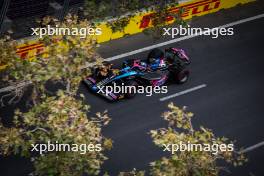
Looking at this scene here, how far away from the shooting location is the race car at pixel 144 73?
19.9 m

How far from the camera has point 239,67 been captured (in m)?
22.4

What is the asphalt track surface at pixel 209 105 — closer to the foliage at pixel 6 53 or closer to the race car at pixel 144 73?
the race car at pixel 144 73

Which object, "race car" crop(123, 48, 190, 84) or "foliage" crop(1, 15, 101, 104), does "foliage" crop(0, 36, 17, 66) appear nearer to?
"foliage" crop(1, 15, 101, 104)

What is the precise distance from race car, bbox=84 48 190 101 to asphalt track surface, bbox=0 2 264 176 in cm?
39

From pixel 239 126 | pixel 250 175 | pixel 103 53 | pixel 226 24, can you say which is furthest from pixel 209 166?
pixel 226 24

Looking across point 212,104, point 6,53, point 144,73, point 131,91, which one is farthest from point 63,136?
point 212,104

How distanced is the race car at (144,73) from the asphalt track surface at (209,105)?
0.39 meters

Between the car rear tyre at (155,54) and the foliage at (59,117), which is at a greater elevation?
the car rear tyre at (155,54)

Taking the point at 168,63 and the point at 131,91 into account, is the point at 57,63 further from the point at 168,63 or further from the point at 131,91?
the point at 168,63

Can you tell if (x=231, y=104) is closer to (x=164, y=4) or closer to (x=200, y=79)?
(x=200, y=79)

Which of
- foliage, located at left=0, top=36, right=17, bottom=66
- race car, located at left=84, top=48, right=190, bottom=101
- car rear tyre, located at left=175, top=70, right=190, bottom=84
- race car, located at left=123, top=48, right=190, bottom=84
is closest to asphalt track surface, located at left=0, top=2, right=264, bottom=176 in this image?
car rear tyre, located at left=175, top=70, right=190, bottom=84

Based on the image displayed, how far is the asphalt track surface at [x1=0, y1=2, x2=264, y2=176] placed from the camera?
723 inches

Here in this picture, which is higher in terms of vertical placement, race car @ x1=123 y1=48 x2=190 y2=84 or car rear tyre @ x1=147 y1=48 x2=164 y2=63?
car rear tyre @ x1=147 y1=48 x2=164 y2=63

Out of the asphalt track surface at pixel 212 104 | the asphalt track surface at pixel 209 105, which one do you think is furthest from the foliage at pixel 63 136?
the asphalt track surface at pixel 212 104
